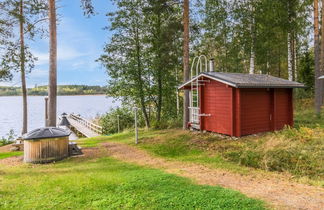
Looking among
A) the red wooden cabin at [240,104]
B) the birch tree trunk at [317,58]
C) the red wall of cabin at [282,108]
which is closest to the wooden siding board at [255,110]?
the red wooden cabin at [240,104]

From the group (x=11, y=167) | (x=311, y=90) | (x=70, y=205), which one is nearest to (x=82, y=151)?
(x=11, y=167)

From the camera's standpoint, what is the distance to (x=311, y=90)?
1808 cm

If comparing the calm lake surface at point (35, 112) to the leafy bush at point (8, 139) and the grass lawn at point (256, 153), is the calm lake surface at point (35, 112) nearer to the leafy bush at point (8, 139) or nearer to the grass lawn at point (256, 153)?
the leafy bush at point (8, 139)

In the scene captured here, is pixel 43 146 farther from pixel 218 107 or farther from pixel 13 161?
pixel 218 107

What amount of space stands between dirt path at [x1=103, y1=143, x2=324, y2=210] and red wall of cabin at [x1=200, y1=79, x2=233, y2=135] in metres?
3.29

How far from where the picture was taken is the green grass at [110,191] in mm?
3672

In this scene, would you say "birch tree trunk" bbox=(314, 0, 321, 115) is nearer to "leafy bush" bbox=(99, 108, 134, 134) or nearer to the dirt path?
the dirt path

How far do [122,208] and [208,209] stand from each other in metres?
1.33

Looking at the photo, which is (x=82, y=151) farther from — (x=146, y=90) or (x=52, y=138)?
(x=146, y=90)

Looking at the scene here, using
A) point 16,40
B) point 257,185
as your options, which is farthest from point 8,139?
point 257,185

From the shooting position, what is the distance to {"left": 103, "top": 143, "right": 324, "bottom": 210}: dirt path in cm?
362

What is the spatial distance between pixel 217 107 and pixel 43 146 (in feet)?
20.9

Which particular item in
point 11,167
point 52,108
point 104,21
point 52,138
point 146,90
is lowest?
point 11,167

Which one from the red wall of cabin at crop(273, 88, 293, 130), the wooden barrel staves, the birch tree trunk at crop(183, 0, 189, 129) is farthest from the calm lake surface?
the red wall of cabin at crop(273, 88, 293, 130)
